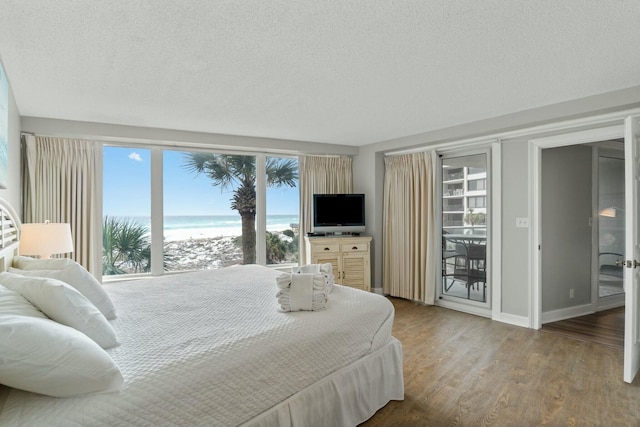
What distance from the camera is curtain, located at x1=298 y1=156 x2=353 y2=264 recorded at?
5.52 meters

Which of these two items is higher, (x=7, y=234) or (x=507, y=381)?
(x=7, y=234)

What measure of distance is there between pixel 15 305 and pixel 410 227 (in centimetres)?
456

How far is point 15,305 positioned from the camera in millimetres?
1416

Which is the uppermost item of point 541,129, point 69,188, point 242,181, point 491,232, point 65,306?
point 541,129

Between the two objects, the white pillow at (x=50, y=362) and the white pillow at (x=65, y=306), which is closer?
the white pillow at (x=50, y=362)

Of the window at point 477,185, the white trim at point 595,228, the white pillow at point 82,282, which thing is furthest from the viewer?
the white trim at point 595,228

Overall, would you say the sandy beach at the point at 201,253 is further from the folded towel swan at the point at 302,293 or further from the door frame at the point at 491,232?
the door frame at the point at 491,232

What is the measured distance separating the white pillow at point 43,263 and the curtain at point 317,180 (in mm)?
3588

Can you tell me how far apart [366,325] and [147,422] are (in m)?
1.37

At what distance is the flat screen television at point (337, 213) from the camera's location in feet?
17.8

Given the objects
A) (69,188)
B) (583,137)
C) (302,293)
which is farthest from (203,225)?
(583,137)

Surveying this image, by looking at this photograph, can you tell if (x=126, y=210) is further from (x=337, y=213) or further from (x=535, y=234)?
(x=535, y=234)

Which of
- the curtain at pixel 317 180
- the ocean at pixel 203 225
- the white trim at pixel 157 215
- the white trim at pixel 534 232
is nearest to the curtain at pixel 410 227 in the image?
the curtain at pixel 317 180

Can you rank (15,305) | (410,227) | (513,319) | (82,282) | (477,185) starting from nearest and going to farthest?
(15,305) → (82,282) → (513,319) → (477,185) → (410,227)
